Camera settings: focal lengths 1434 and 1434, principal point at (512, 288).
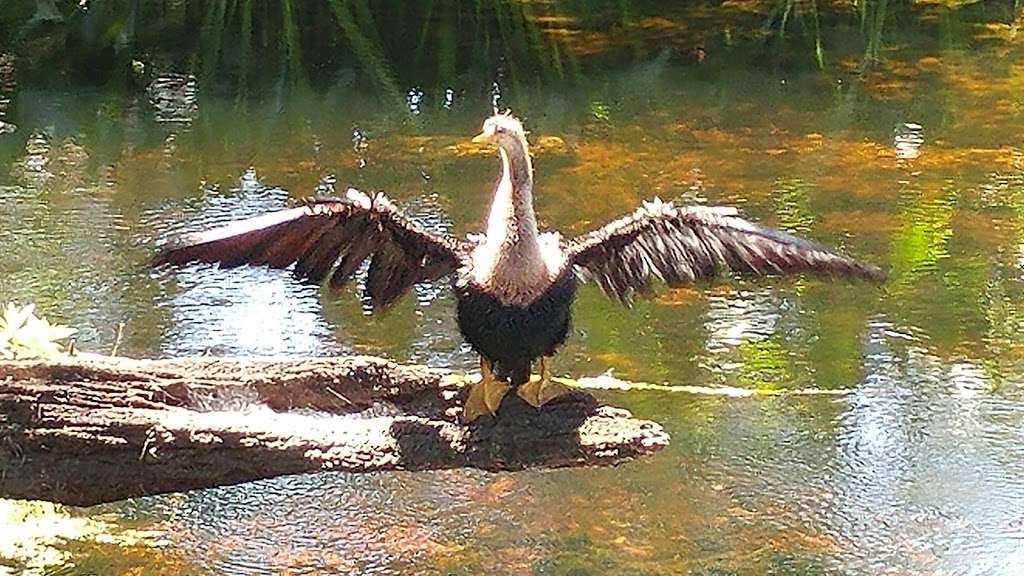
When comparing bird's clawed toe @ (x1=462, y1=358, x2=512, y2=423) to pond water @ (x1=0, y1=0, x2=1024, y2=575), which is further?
pond water @ (x1=0, y1=0, x2=1024, y2=575)

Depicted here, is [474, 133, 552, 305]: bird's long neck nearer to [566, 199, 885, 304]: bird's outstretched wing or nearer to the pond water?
[566, 199, 885, 304]: bird's outstretched wing

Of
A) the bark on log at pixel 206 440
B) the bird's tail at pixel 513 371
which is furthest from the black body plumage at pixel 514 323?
the bark on log at pixel 206 440

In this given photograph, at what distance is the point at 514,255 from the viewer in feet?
8.29

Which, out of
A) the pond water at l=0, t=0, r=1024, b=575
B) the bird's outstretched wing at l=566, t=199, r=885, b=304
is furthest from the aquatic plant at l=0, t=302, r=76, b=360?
the bird's outstretched wing at l=566, t=199, r=885, b=304

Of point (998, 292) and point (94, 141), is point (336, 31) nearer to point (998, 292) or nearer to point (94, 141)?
point (94, 141)

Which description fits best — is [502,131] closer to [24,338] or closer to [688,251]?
[688,251]

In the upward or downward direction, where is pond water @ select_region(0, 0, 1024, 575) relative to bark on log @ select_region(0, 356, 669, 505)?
downward

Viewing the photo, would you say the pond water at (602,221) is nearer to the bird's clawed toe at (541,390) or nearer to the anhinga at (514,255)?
the bird's clawed toe at (541,390)

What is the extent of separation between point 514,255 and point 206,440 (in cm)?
62

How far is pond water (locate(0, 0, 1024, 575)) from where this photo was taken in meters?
3.08

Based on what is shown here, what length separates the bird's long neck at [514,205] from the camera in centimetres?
253

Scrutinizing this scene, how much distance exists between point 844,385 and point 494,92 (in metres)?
2.73

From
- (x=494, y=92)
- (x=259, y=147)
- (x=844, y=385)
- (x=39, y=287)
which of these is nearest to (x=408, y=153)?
(x=259, y=147)

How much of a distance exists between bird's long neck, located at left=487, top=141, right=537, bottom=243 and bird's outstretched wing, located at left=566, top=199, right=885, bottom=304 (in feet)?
0.39
